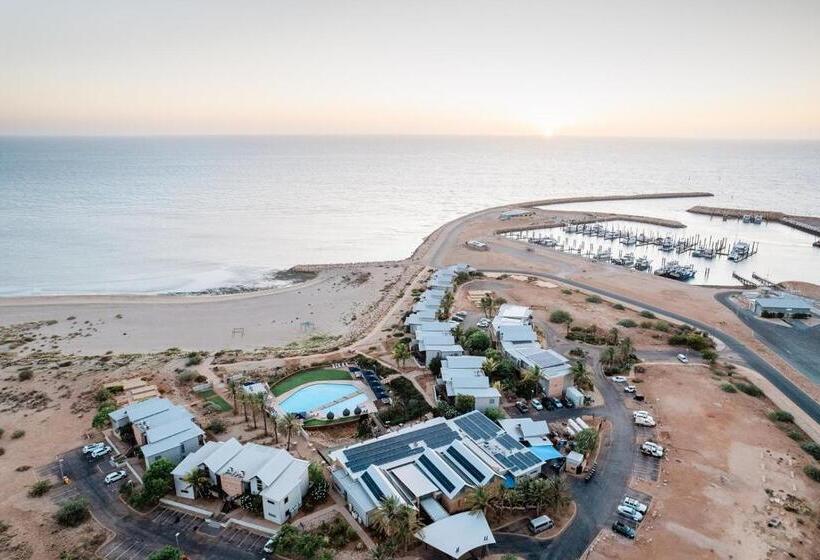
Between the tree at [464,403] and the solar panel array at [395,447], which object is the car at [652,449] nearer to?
the tree at [464,403]

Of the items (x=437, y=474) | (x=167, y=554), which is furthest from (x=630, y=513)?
(x=167, y=554)

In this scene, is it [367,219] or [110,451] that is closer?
[110,451]

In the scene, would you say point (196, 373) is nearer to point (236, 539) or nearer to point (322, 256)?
point (236, 539)

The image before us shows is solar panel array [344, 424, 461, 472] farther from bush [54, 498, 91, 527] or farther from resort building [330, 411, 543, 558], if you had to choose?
bush [54, 498, 91, 527]

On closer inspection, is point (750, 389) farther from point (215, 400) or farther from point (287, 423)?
point (215, 400)

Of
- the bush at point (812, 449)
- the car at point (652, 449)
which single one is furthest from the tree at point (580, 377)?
the bush at point (812, 449)

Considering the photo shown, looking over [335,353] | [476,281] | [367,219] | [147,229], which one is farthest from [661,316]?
[147,229]

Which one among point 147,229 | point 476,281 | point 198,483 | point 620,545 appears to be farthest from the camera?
point 147,229
